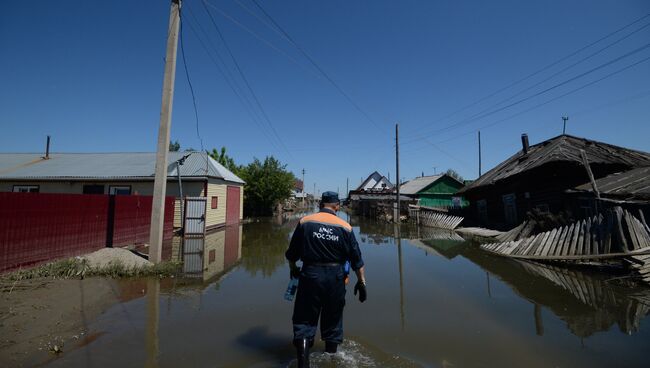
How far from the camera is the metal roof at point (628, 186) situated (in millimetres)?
9523

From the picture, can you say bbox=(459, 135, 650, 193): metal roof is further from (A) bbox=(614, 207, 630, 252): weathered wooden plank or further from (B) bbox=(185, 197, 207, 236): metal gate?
(B) bbox=(185, 197, 207, 236): metal gate

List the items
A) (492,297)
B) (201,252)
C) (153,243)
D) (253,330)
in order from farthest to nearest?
(201,252) → (153,243) → (492,297) → (253,330)

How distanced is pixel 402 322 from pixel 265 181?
2670 centimetres

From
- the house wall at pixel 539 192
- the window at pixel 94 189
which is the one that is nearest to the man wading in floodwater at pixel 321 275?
the house wall at pixel 539 192

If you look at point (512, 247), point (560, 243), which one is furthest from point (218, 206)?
point (560, 243)

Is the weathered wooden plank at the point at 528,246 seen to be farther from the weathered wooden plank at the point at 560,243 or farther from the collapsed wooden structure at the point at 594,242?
the weathered wooden plank at the point at 560,243

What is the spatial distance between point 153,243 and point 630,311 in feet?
31.5

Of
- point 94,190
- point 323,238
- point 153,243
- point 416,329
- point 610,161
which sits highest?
point 610,161

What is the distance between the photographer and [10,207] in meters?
6.99

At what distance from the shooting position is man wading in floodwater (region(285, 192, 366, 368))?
350cm

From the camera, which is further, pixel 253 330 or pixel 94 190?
pixel 94 190

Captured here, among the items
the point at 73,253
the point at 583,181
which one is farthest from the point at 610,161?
the point at 73,253

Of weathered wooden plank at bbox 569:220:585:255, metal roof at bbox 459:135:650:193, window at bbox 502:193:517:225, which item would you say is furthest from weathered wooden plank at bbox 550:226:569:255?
window at bbox 502:193:517:225

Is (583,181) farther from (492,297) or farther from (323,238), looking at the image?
(323,238)
